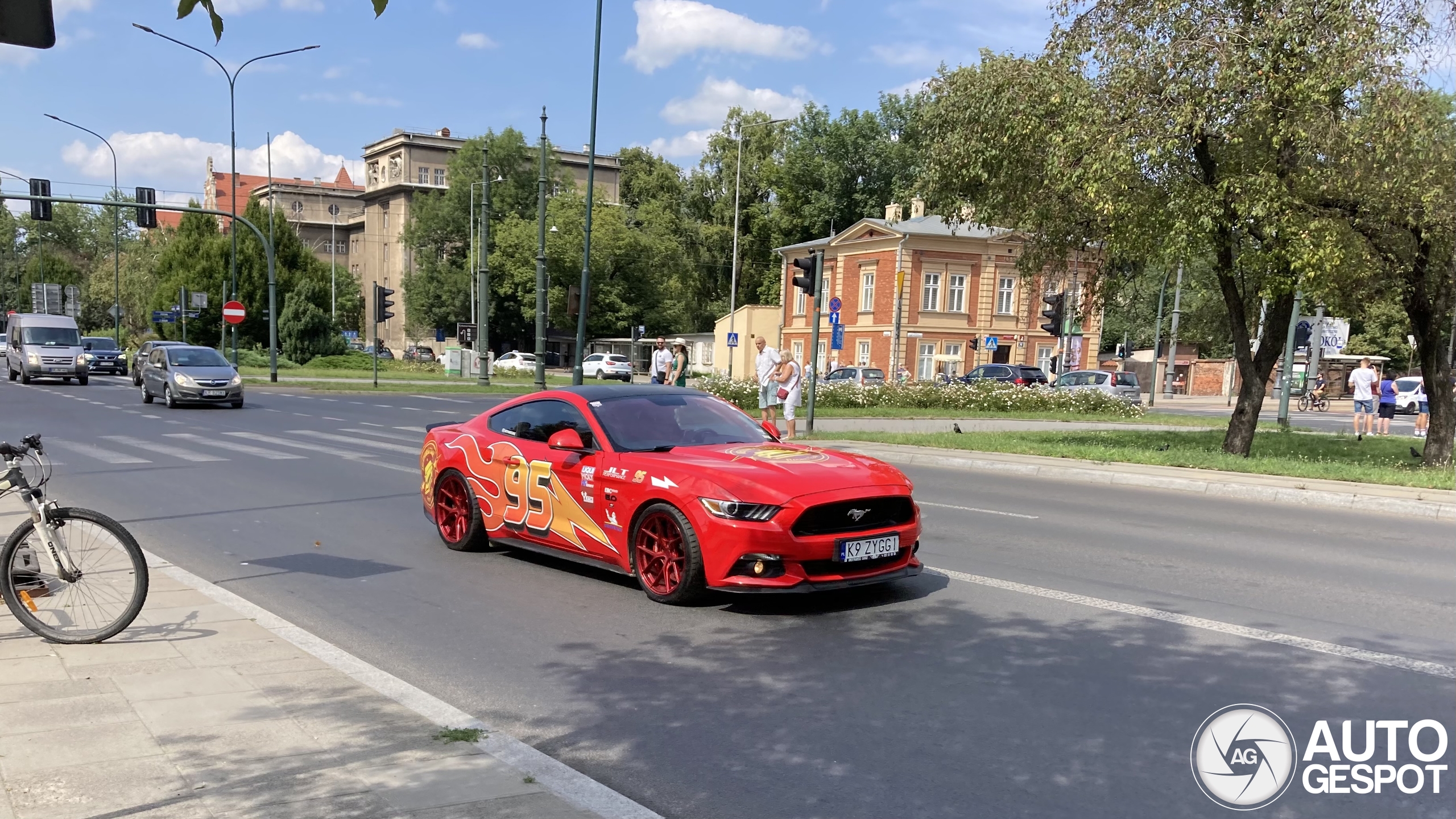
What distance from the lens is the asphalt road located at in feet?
13.1

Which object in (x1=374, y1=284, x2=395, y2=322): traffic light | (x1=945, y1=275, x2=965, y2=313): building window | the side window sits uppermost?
(x1=945, y1=275, x2=965, y2=313): building window

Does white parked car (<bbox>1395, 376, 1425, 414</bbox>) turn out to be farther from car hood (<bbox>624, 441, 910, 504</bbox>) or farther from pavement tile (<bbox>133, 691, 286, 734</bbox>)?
pavement tile (<bbox>133, 691, 286, 734</bbox>)

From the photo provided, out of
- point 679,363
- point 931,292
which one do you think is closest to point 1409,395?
point 931,292

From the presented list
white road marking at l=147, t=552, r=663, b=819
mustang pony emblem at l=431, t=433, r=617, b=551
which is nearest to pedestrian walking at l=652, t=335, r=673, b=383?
mustang pony emblem at l=431, t=433, r=617, b=551

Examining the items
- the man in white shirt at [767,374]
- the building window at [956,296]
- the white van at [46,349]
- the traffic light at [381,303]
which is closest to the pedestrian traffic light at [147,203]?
the white van at [46,349]

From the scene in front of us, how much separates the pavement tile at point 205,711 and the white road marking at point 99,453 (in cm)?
1108

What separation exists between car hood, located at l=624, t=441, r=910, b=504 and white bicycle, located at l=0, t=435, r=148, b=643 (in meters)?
3.02

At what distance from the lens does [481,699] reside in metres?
4.95

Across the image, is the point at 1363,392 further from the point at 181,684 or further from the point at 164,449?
the point at 181,684

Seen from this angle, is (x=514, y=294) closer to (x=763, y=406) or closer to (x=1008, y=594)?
(x=763, y=406)

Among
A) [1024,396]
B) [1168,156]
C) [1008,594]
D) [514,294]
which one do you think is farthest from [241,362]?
[1008,594]

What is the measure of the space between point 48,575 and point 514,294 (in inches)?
2802

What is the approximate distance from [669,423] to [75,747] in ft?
14.1

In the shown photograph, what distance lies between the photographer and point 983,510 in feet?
37.3
